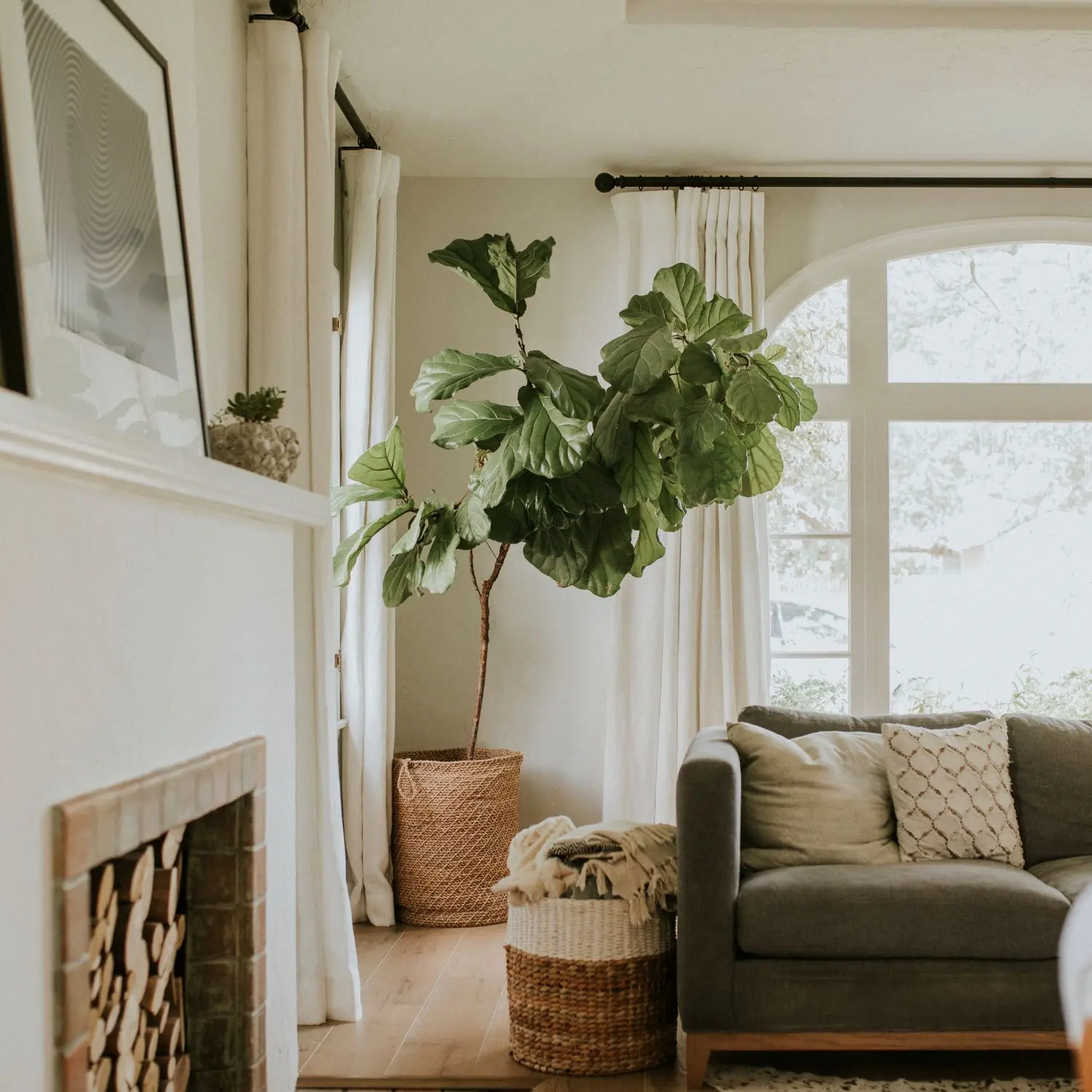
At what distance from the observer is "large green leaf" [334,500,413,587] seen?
145 inches

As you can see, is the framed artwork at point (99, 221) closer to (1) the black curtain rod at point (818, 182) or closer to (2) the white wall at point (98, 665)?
(2) the white wall at point (98, 665)

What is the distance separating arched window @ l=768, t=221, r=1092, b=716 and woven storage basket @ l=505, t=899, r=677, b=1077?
2048mm

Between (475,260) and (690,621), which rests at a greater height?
(475,260)

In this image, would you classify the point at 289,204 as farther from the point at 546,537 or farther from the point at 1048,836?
the point at 1048,836

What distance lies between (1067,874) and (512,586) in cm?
230

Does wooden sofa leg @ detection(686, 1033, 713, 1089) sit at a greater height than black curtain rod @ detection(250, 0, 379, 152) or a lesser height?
lesser

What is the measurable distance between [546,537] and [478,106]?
60.7 inches

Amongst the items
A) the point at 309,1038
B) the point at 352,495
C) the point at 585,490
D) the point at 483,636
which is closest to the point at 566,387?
the point at 585,490

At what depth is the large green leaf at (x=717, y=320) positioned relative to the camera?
3.57 meters

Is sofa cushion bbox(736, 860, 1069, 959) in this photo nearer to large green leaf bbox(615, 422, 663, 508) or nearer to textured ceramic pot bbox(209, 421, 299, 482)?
large green leaf bbox(615, 422, 663, 508)

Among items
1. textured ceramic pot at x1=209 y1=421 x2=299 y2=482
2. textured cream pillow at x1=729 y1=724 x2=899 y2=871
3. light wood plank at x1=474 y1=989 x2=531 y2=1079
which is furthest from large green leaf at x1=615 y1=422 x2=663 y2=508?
light wood plank at x1=474 y1=989 x2=531 y2=1079

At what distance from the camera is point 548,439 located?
333 cm

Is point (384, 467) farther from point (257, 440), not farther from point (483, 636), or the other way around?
point (257, 440)

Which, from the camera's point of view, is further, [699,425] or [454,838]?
[454,838]
